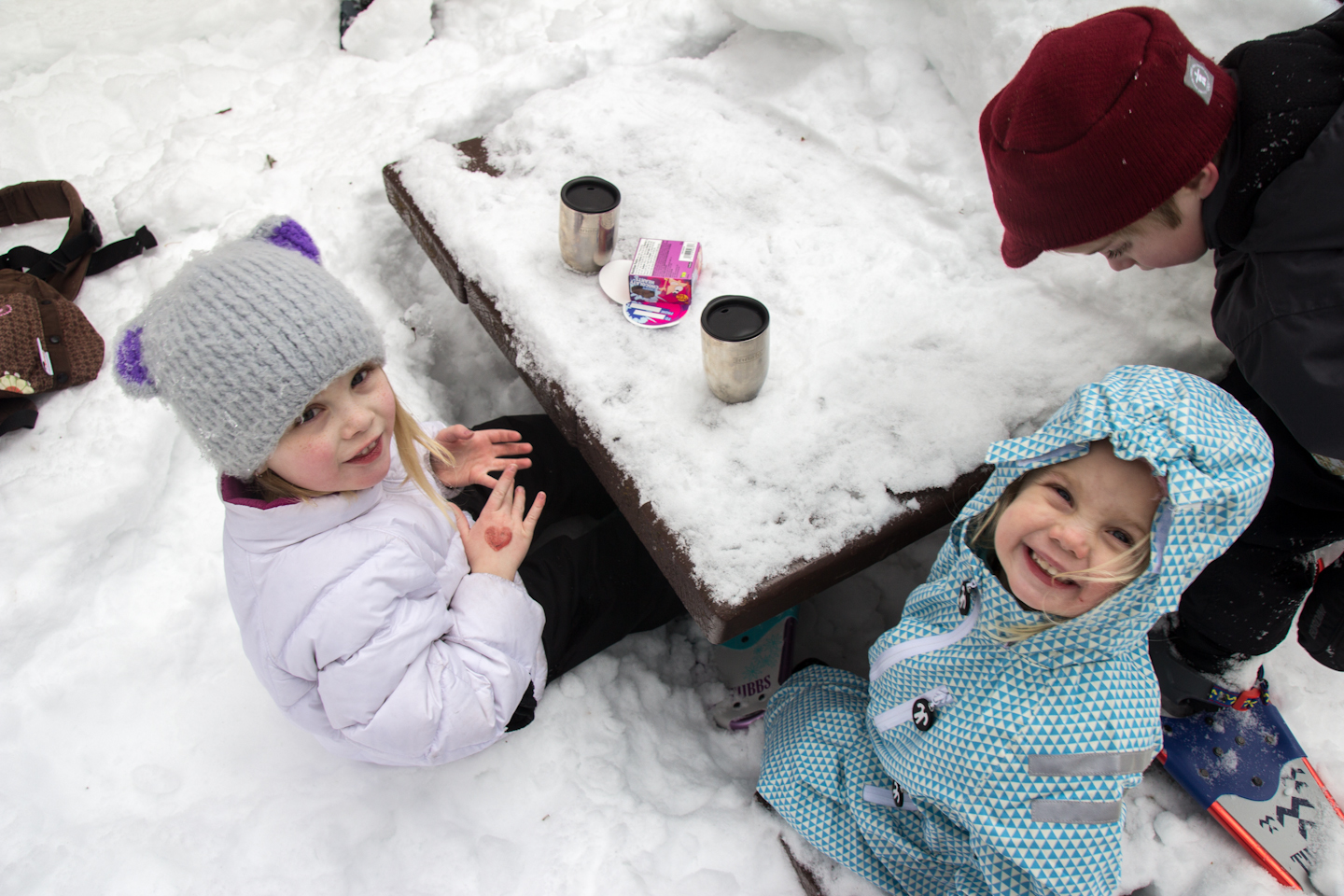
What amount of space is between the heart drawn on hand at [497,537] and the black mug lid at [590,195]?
2.37 feet

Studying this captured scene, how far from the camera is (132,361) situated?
46.5 inches

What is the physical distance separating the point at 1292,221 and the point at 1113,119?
0.34 metres

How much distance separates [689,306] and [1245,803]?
1581 mm

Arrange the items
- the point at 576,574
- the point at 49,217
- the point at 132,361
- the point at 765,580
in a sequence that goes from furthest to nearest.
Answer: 1. the point at 49,217
2. the point at 576,574
3. the point at 765,580
4. the point at 132,361

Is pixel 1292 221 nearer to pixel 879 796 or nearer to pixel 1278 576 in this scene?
pixel 1278 576

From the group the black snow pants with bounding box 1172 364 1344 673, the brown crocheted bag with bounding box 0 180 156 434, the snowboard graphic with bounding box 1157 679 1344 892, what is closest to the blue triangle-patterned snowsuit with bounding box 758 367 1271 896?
the black snow pants with bounding box 1172 364 1344 673

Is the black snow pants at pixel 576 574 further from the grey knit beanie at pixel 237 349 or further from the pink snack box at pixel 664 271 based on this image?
the grey knit beanie at pixel 237 349

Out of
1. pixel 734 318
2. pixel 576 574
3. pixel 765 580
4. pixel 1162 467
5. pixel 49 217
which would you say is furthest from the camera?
pixel 49 217

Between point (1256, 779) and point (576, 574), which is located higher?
point (576, 574)

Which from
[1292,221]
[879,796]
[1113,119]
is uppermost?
[1113,119]

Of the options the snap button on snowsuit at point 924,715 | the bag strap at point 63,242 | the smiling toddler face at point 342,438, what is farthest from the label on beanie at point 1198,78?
the bag strap at point 63,242

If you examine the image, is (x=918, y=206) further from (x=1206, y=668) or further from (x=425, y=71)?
(x=425, y=71)

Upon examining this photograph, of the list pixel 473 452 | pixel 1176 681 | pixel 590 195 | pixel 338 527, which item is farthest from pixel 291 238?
pixel 1176 681

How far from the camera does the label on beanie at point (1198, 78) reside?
1.25 meters
